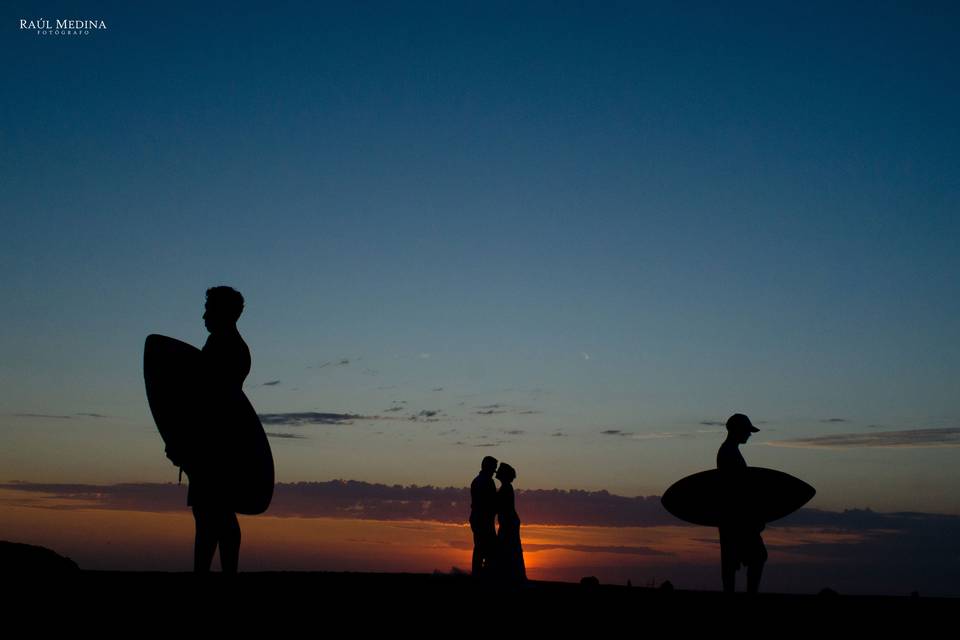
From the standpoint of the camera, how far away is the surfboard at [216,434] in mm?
7234

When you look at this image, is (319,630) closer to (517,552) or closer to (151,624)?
(151,624)

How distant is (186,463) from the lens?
7254 millimetres

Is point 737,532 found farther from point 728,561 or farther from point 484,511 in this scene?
point 484,511

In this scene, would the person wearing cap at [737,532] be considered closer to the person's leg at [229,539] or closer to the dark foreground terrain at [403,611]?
the dark foreground terrain at [403,611]

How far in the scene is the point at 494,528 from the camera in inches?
559

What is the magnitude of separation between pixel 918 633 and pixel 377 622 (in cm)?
430

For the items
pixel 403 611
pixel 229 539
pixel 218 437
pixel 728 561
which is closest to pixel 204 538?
pixel 229 539

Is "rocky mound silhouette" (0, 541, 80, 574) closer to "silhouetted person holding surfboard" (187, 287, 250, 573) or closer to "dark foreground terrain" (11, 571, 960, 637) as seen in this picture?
"dark foreground terrain" (11, 571, 960, 637)


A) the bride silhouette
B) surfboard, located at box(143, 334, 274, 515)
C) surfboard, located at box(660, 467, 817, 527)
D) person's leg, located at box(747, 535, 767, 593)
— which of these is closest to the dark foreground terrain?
person's leg, located at box(747, 535, 767, 593)

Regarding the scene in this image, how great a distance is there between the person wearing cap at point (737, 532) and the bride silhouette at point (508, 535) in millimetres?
3619

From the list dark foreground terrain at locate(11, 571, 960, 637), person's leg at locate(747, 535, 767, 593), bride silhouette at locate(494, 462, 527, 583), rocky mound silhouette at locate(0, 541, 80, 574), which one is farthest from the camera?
bride silhouette at locate(494, 462, 527, 583)

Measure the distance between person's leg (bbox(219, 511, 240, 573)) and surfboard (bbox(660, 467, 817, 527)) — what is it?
20.2 ft

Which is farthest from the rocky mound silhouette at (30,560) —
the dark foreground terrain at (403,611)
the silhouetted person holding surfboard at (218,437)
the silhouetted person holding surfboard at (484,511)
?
the silhouetted person holding surfboard at (484,511)

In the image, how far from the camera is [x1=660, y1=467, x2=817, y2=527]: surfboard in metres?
11.1
